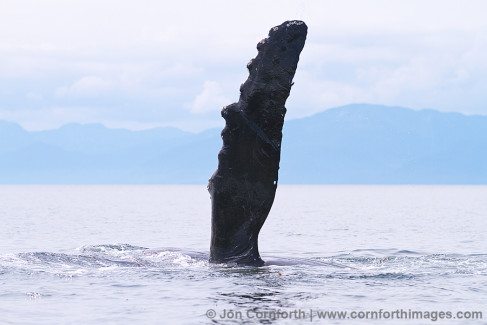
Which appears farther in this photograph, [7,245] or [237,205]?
[7,245]

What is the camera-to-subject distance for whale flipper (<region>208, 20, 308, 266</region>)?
14.0 meters

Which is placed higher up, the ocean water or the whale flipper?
the whale flipper

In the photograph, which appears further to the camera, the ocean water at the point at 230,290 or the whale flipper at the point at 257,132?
the whale flipper at the point at 257,132

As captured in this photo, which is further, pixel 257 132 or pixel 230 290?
pixel 257 132

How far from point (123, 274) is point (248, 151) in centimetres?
360

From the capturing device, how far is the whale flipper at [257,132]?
14.0 meters

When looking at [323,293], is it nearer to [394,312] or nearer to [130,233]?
[394,312]

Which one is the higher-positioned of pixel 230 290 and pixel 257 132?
pixel 257 132

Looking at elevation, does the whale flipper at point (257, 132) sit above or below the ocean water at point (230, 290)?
above

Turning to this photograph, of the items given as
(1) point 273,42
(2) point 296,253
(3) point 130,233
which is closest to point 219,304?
(1) point 273,42

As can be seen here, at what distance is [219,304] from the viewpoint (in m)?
12.8

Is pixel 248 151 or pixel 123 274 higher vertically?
pixel 248 151

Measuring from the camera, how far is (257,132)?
555 inches

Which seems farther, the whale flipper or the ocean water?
the whale flipper
